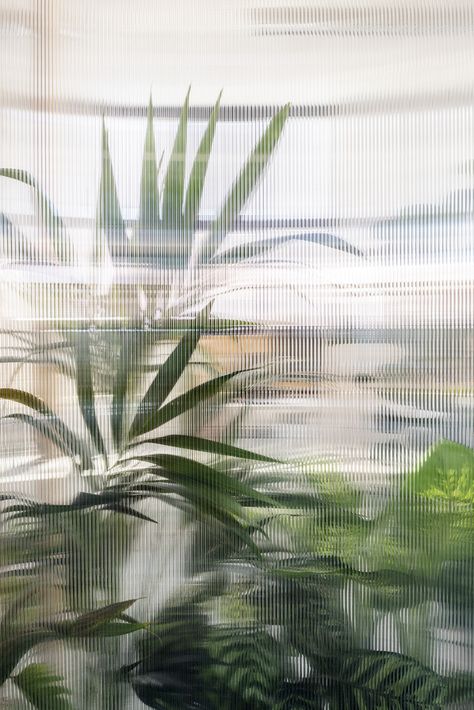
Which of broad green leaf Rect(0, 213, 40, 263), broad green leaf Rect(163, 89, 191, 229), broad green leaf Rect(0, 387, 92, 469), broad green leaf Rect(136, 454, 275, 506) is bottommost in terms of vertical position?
broad green leaf Rect(136, 454, 275, 506)

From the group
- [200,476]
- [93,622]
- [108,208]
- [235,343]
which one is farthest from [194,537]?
[108,208]

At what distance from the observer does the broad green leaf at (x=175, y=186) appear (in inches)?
45.1

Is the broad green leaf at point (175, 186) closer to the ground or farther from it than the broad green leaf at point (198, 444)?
farther from it

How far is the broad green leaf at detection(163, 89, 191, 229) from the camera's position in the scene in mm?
1145

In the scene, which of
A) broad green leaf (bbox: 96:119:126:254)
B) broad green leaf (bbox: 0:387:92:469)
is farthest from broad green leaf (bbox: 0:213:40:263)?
broad green leaf (bbox: 0:387:92:469)

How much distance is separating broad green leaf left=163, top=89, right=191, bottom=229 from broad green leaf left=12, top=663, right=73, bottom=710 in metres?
0.78

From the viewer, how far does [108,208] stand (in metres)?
1.15

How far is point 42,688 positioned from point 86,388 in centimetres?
51

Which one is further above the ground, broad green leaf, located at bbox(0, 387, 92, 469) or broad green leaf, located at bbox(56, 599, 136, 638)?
broad green leaf, located at bbox(0, 387, 92, 469)

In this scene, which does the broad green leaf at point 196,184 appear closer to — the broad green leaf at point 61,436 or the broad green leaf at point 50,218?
the broad green leaf at point 50,218

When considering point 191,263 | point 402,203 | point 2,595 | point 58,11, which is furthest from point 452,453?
point 58,11

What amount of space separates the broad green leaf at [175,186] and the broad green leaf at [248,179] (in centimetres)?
7

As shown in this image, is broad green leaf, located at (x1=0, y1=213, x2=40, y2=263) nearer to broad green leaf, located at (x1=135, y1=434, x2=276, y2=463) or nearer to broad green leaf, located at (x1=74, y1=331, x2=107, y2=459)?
broad green leaf, located at (x1=74, y1=331, x2=107, y2=459)

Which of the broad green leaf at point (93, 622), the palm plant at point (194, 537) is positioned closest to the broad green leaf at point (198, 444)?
the palm plant at point (194, 537)
